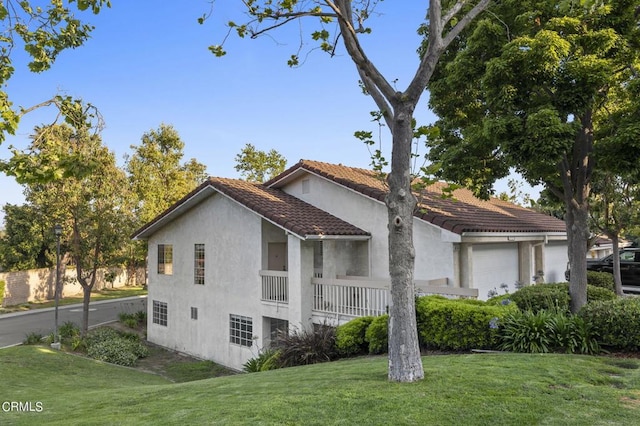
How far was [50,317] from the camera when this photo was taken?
25547 mm

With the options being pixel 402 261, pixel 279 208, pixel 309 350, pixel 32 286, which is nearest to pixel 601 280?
pixel 279 208

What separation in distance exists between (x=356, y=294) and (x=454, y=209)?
203 inches

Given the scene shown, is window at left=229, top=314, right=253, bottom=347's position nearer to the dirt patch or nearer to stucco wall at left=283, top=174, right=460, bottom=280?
the dirt patch

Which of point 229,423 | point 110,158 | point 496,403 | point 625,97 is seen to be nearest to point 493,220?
point 625,97

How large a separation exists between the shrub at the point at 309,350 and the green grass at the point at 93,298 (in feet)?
82.9

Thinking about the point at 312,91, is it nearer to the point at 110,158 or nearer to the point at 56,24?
the point at 56,24

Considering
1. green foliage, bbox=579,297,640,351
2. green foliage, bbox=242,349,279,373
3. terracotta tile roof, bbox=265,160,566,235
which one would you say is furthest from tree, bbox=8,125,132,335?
green foliage, bbox=579,297,640,351

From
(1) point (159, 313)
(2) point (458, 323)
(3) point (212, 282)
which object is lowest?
(1) point (159, 313)

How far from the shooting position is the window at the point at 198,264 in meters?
18.0

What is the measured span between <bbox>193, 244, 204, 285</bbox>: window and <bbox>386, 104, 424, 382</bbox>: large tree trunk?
13076 millimetres

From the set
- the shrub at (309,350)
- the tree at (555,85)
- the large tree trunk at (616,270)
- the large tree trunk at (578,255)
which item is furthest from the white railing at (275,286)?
the large tree trunk at (616,270)

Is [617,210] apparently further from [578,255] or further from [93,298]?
[93,298]

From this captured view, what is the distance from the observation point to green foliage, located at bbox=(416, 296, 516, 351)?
29.0 ft

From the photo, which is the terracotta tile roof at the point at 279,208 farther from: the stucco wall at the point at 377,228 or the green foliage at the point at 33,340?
the green foliage at the point at 33,340
